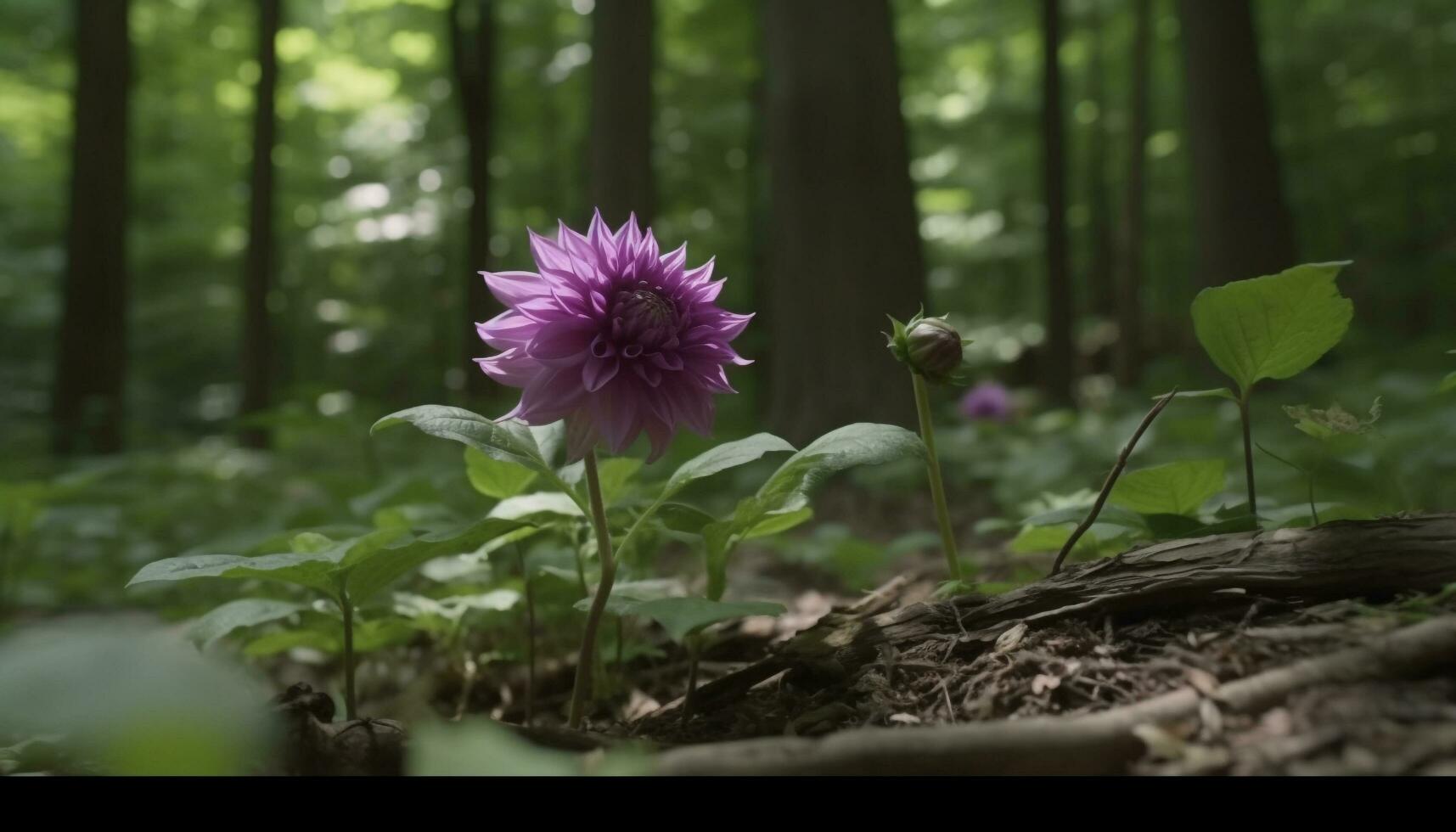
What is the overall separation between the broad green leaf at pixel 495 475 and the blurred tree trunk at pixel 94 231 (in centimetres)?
766

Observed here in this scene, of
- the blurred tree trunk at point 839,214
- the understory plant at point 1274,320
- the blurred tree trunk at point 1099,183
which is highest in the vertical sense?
the blurred tree trunk at point 1099,183

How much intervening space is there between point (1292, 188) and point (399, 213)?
46.6 ft

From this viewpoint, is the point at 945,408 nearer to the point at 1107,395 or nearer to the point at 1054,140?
the point at 1107,395

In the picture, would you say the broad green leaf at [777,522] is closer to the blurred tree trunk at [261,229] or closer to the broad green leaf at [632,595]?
the broad green leaf at [632,595]

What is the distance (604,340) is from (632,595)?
441mm

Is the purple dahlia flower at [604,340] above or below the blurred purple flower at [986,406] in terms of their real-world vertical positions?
below

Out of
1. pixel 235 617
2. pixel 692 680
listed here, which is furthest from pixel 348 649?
pixel 692 680

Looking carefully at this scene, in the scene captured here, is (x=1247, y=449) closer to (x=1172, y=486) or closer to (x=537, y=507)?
(x=1172, y=486)

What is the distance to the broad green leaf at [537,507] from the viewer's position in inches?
68.1

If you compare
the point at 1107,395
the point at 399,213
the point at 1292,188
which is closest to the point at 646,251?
the point at 1107,395

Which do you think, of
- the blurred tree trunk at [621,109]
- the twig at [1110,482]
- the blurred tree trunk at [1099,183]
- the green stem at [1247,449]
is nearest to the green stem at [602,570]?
the twig at [1110,482]

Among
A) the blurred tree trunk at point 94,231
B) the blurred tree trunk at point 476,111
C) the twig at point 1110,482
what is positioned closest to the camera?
the twig at point 1110,482

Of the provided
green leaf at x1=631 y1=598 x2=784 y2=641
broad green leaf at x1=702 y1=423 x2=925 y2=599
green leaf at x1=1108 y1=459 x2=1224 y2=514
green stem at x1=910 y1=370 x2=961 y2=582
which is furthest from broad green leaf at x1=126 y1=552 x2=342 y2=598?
green leaf at x1=1108 y1=459 x2=1224 y2=514

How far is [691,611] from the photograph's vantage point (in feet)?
4.13
